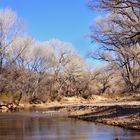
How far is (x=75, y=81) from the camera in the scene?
87.6 meters

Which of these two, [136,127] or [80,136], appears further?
[136,127]

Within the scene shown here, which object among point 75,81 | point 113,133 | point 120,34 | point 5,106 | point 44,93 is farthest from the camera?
point 75,81

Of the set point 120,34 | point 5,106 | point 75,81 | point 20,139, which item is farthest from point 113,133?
point 75,81

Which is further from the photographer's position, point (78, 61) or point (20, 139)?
point (78, 61)

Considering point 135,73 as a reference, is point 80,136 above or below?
below

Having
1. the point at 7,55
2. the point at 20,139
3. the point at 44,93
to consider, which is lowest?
the point at 20,139

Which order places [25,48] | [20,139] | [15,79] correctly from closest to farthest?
[20,139]
[15,79]
[25,48]

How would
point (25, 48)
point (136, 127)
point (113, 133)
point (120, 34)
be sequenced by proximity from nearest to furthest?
point (113, 133) → point (136, 127) → point (120, 34) → point (25, 48)

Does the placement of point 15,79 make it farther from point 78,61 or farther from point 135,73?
point 78,61

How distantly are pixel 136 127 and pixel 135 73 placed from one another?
45.7 meters

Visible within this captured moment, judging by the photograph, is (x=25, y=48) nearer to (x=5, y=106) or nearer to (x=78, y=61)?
(x=5, y=106)

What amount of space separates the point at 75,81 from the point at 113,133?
68865 mm

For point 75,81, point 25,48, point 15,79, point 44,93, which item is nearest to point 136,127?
point 15,79

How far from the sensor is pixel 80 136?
59.1 feet
